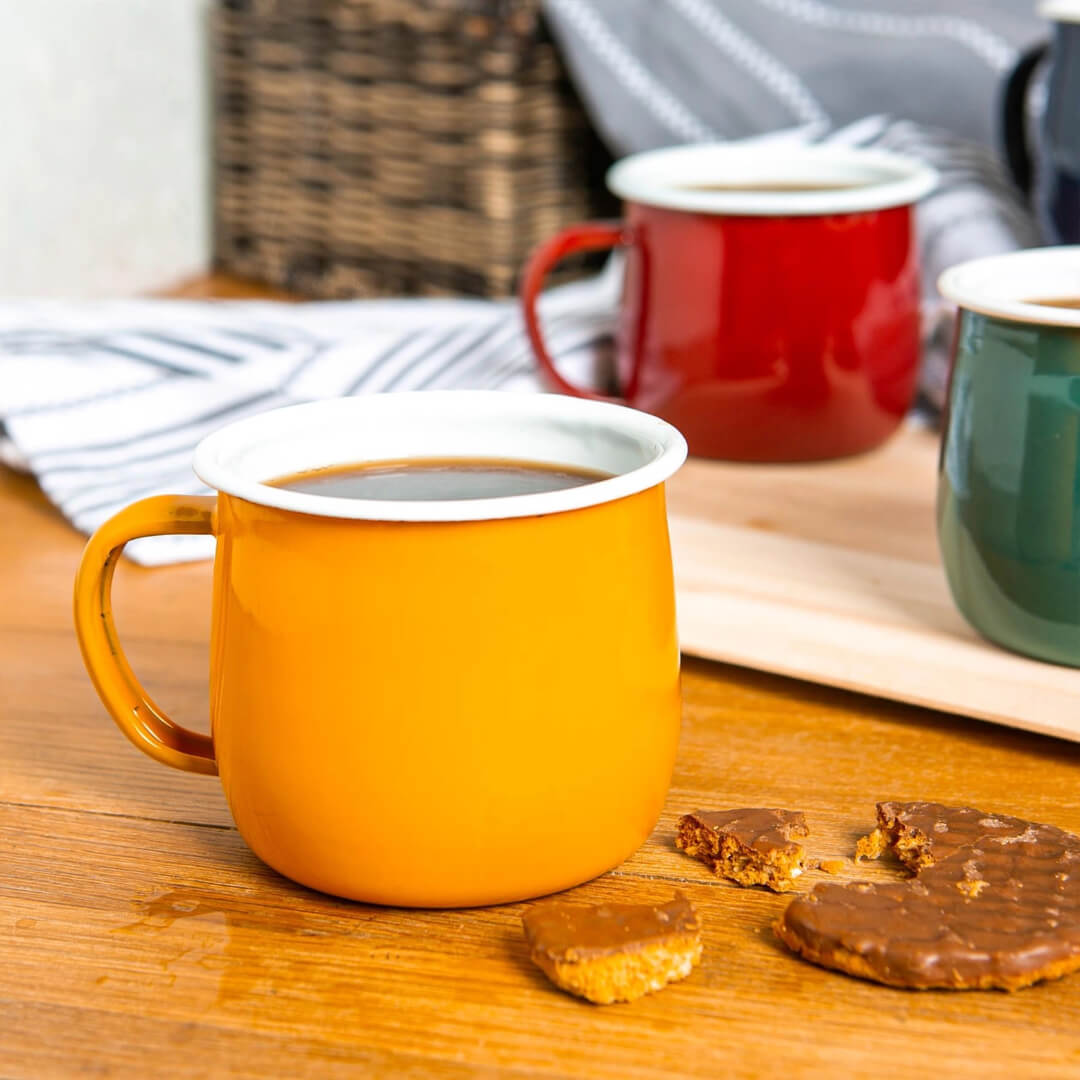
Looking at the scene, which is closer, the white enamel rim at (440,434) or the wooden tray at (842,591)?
the white enamel rim at (440,434)

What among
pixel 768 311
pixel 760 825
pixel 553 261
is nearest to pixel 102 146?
pixel 553 261

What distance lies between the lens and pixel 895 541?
829 mm

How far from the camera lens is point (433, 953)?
19.2 inches

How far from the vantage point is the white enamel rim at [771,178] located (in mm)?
897

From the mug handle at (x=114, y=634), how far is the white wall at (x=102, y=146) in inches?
30.7

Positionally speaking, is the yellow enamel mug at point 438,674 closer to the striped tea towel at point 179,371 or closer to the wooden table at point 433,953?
the wooden table at point 433,953

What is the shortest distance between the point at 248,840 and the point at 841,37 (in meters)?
0.90

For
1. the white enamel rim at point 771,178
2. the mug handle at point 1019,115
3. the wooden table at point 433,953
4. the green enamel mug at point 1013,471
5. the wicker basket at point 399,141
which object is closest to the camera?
the wooden table at point 433,953

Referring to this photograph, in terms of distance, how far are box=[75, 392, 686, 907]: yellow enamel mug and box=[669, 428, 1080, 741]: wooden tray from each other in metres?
0.16

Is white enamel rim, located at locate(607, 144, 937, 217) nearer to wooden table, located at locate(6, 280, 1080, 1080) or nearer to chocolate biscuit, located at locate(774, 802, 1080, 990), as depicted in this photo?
wooden table, located at locate(6, 280, 1080, 1080)

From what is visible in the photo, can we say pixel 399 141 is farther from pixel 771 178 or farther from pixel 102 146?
pixel 771 178

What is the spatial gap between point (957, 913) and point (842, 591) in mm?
279

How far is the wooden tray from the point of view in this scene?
65cm

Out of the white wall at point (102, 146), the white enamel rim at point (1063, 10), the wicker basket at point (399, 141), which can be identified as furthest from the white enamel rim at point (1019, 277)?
the white wall at point (102, 146)
